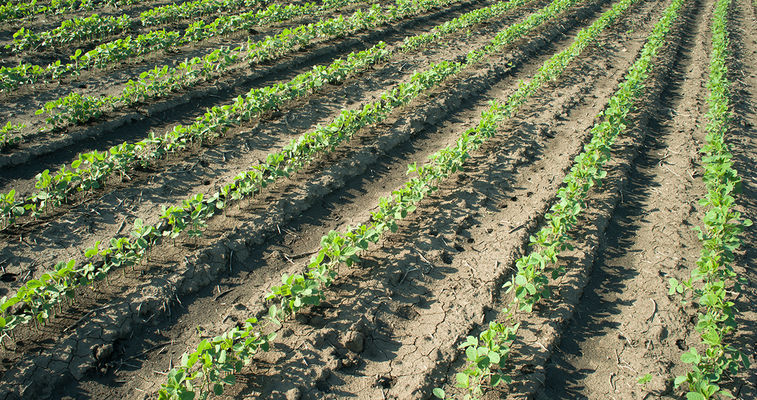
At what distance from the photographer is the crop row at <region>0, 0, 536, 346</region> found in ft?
11.7

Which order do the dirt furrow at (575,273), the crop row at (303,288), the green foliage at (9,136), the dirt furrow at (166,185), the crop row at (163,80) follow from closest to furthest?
the crop row at (303,288), the dirt furrow at (575,273), the dirt furrow at (166,185), the green foliage at (9,136), the crop row at (163,80)

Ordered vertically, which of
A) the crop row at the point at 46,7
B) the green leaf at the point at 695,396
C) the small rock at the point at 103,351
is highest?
the crop row at the point at 46,7

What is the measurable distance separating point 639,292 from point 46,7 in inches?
488

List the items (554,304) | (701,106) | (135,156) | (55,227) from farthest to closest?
(701,106) → (135,156) → (55,227) → (554,304)

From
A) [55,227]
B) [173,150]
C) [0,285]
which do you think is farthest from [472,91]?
[0,285]

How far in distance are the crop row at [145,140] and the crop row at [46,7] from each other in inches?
189

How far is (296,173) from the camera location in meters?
5.79

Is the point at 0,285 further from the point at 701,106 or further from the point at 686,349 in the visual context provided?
the point at 701,106

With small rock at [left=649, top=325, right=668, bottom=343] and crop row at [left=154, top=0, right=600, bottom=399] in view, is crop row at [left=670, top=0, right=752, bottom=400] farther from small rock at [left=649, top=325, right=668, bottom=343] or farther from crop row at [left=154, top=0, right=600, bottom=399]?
crop row at [left=154, top=0, right=600, bottom=399]

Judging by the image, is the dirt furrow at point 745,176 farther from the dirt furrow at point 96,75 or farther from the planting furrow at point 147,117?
the dirt furrow at point 96,75

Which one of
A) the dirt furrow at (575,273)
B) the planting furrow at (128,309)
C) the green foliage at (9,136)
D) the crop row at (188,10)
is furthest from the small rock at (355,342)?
the crop row at (188,10)

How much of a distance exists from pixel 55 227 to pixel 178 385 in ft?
8.71

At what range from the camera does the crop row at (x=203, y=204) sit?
11.7 ft

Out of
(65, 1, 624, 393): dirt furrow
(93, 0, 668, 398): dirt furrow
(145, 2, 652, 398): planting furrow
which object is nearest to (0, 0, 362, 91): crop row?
(65, 1, 624, 393): dirt furrow
